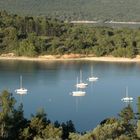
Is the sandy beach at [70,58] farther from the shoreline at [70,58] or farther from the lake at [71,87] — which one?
the lake at [71,87]

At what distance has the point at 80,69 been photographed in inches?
1581

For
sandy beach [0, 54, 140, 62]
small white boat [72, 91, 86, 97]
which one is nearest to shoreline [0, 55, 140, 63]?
sandy beach [0, 54, 140, 62]

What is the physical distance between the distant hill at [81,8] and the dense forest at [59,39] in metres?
38.2

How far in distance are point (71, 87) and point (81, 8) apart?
240ft

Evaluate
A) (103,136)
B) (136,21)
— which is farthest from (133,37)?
(136,21)

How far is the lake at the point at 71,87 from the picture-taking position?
25578 mm

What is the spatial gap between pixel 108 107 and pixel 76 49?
69.9ft

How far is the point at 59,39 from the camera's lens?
51.7m

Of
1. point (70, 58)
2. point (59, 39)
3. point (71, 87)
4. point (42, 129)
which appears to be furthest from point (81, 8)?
point (42, 129)

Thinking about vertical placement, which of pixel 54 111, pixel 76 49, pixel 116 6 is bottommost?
pixel 54 111

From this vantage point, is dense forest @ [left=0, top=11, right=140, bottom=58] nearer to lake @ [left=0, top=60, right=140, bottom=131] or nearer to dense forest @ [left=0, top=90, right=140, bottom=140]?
lake @ [left=0, top=60, right=140, bottom=131]

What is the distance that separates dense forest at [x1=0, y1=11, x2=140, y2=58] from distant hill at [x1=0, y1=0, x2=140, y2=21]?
38.2 meters

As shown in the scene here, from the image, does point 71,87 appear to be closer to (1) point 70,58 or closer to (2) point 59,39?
(1) point 70,58

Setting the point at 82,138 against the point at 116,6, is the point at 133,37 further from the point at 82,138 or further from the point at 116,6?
the point at 116,6
